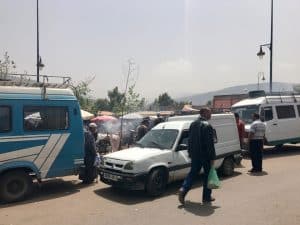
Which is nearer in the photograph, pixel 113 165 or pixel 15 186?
pixel 15 186

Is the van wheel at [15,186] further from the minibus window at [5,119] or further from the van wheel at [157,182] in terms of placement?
the van wheel at [157,182]

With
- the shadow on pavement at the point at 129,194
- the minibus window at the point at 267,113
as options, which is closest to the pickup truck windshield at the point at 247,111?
the minibus window at the point at 267,113

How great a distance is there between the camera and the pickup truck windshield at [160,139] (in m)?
10.7

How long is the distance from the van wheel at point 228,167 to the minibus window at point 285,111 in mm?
6807

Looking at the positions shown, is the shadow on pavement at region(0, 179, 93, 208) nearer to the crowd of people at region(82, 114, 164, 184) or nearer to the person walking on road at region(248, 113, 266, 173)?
the crowd of people at region(82, 114, 164, 184)

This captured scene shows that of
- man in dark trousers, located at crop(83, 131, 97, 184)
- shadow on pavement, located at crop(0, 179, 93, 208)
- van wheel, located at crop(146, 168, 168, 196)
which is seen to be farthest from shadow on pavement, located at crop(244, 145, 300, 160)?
shadow on pavement, located at crop(0, 179, 93, 208)

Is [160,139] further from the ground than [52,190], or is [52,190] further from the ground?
[160,139]

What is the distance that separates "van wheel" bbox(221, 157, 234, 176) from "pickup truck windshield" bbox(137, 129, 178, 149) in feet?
7.40

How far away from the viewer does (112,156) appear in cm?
1041

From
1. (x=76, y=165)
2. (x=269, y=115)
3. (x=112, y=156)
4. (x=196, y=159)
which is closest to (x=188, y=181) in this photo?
(x=196, y=159)

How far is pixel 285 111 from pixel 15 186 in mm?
13011

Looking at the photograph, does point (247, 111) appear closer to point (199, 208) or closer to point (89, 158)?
point (89, 158)

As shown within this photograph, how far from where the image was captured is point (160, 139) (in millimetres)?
11031

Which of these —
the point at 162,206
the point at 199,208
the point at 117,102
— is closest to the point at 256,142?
the point at 199,208
